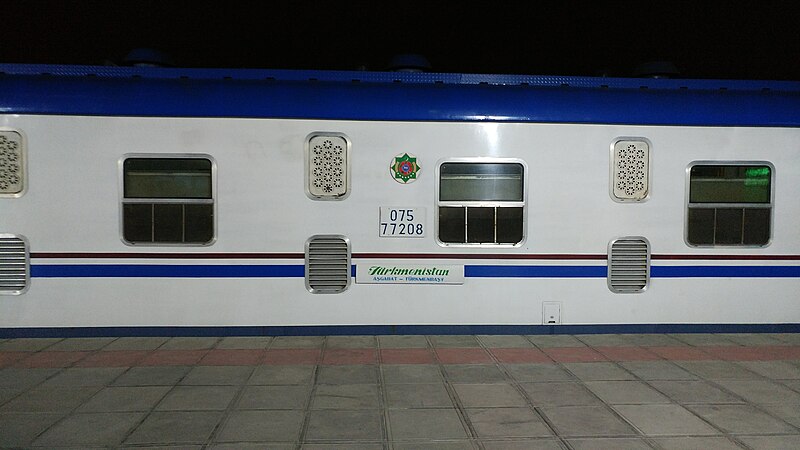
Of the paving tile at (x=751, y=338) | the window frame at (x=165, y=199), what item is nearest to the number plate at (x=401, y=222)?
the window frame at (x=165, y=199)

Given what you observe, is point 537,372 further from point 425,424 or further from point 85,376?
point 85,376

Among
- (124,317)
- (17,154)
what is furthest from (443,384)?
(17,154)

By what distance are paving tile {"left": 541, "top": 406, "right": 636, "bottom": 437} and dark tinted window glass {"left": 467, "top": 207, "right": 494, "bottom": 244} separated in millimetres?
2085

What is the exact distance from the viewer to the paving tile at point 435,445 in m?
3.59

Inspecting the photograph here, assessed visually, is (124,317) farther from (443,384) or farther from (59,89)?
(443,384)

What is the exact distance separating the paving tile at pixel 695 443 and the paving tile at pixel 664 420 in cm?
8

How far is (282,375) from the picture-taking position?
4.94m

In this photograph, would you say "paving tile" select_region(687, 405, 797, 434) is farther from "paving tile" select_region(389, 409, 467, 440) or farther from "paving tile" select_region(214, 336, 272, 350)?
"paving tile" select_region(214, 336, 272, 350)

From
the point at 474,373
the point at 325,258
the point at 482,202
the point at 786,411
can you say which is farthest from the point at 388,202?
the point at 786,411

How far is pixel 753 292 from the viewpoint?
6180 millimetres

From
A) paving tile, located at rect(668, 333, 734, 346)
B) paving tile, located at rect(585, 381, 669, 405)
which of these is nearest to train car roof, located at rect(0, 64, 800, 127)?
paving tile, located at rect(668, 333, 734, 346)

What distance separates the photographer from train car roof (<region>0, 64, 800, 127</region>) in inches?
224

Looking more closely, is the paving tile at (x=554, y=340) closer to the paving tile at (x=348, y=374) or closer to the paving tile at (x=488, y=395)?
the paving tile at (x=488, y=395)

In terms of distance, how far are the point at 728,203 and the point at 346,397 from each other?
4449 mm
